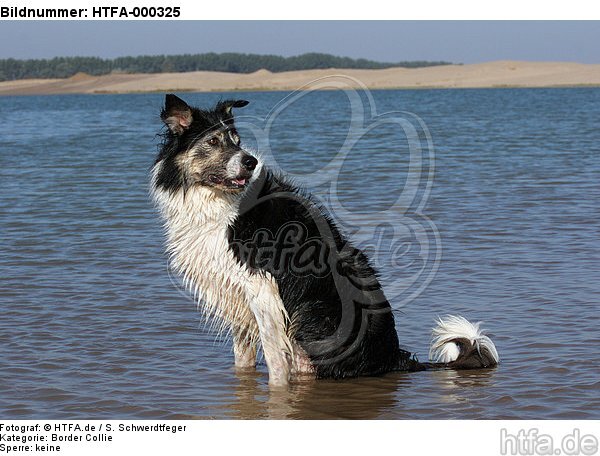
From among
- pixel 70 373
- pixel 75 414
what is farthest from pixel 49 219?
pixel 75 414

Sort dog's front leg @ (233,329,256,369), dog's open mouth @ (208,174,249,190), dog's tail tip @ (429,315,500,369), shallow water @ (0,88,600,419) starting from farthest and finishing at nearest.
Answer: dog's front leg @ (233,329,256,369)
dog's tail tip @ (429,315,500,369)
dog's open mouth @ (208,174,249,190)
shallow water @ (0,88,600,419)

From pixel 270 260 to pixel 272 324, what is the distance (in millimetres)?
468

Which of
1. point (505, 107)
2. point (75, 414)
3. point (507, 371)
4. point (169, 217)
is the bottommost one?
point (75, 414)

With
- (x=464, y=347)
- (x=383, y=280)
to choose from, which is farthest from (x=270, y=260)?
(x=383, y=280)

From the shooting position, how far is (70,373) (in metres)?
6.72

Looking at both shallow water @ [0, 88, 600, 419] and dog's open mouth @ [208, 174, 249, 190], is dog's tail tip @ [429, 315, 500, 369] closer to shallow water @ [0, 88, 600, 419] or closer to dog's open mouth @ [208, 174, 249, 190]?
shallow water @ [0, 88, 600, 419]

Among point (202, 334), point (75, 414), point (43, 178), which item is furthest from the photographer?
point (43, 178)

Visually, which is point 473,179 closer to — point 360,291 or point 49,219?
point 49,219

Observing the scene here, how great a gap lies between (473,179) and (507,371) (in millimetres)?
9877

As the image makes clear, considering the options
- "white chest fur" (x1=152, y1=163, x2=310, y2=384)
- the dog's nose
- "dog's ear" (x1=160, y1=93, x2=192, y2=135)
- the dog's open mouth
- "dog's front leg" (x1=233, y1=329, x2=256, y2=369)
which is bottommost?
"dog's front leg" (x1=233, y1=329, x2=256, y2=369)

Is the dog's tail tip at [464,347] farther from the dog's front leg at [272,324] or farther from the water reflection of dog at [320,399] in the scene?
the dog's front leg at [272,324]

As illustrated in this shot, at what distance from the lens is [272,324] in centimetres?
641

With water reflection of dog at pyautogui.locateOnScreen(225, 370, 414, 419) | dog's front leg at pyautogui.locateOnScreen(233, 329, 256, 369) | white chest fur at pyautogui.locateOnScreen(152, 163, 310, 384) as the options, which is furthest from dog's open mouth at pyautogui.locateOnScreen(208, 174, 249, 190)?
water reflection of dog at pyautogui.locateOnScreen(225, 370, 414, 419)

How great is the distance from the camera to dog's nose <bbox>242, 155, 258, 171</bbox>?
622cm
